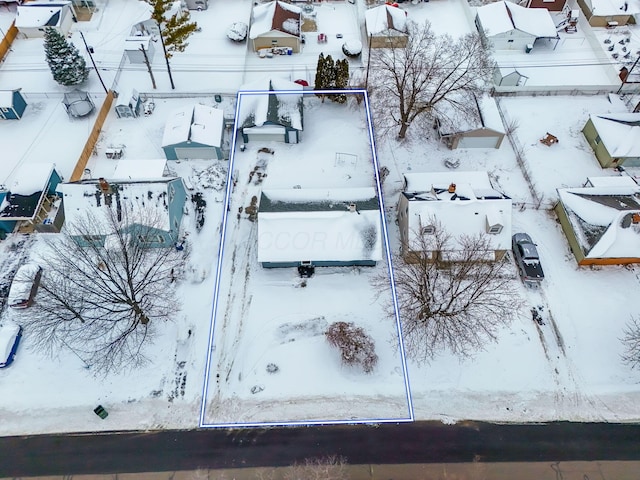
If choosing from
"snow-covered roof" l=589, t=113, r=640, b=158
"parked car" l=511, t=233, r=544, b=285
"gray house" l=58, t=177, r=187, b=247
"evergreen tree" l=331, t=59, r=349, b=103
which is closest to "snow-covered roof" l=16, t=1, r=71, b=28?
"gray house" l=58, t=177, r=187, b=247

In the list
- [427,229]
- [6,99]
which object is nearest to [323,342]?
[427,229]

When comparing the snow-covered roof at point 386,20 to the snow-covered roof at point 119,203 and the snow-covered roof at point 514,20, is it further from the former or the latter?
the snow-covered roof at point 119,203

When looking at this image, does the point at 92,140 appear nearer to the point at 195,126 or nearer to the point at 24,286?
the point at 195,126

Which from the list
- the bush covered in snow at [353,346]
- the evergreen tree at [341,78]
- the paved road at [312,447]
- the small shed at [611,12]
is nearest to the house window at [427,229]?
the bush covered in snow at [353,346]

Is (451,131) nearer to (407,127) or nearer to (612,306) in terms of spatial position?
(407,127)

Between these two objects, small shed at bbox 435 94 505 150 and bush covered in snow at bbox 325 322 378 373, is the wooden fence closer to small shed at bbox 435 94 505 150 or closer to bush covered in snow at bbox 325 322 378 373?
bush covered in snow at bbox 325 322 378 373

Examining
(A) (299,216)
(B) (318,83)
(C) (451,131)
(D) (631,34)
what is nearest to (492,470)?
(A) (299,216)
